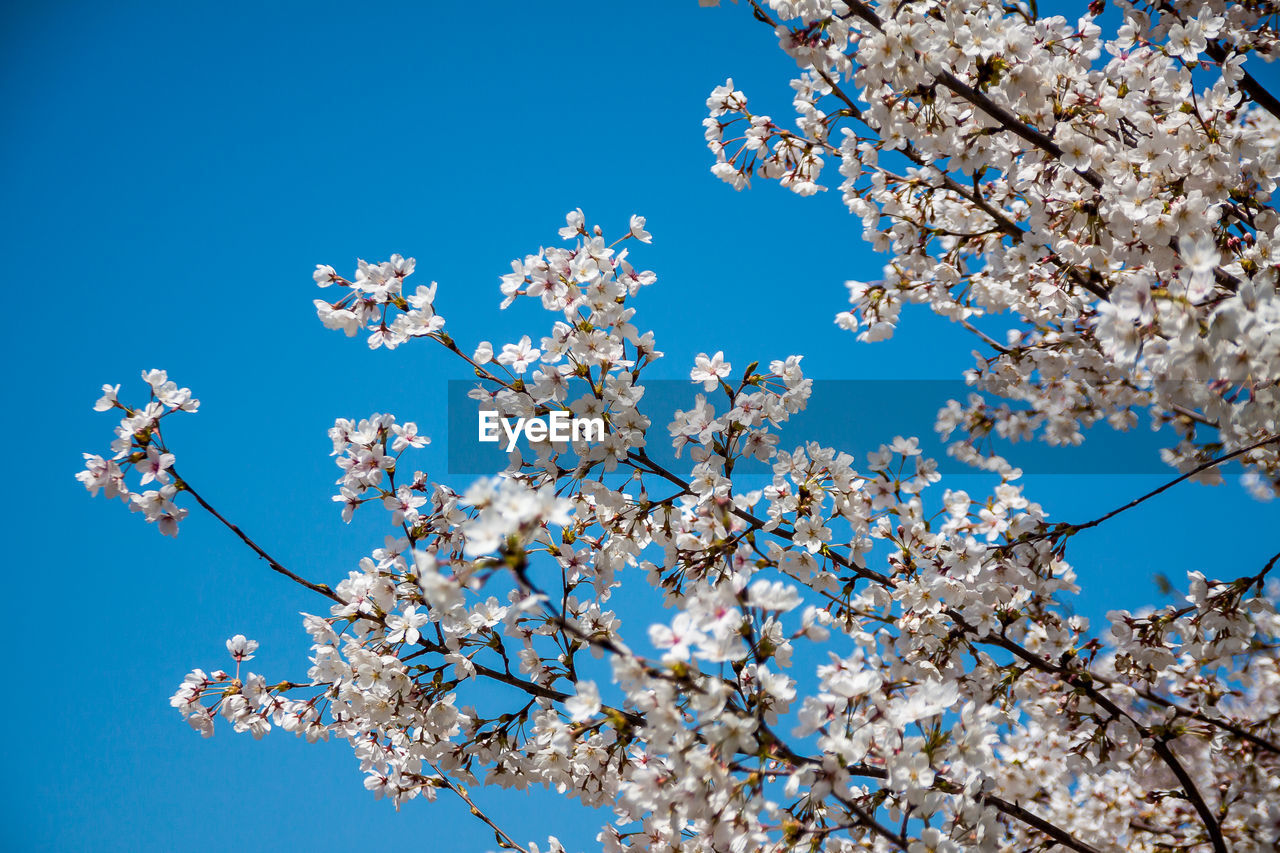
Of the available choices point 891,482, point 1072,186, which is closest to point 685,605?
point 891,482

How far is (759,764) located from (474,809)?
7.43ft

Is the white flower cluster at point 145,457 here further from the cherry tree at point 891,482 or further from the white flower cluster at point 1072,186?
the white flower cluster at point 1072,186

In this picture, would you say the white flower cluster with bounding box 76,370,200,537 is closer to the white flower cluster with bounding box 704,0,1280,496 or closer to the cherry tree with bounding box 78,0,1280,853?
the cherry tree with bounding box 78,0,1280,853

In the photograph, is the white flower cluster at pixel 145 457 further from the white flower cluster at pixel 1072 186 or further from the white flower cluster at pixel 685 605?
the white flower cluster at pixel 1072 186

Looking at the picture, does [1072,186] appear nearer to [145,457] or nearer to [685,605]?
[685,605]

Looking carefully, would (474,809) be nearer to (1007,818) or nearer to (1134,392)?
(1007,818)

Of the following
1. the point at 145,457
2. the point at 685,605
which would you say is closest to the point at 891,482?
the point at 685,605

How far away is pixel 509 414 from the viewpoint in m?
3.60

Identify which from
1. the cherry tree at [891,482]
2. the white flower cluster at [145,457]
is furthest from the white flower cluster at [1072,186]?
the white flower cluster at [145,457]

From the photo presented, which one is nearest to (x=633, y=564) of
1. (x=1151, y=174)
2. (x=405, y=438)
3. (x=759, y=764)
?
(x=405, y=438)

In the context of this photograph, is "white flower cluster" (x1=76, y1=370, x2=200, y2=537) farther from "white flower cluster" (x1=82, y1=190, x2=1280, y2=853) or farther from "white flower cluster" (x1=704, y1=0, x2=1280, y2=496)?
"white flower cluster" (x1=704, y1=0, x2=1280, y2=496)

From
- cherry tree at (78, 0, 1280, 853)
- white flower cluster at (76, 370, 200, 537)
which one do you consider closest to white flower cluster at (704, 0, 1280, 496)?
cherry tree at (78, 0, 1280, 853)

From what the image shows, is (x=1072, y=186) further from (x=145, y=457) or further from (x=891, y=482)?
(x=145, y=457)

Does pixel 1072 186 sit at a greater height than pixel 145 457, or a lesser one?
greater
